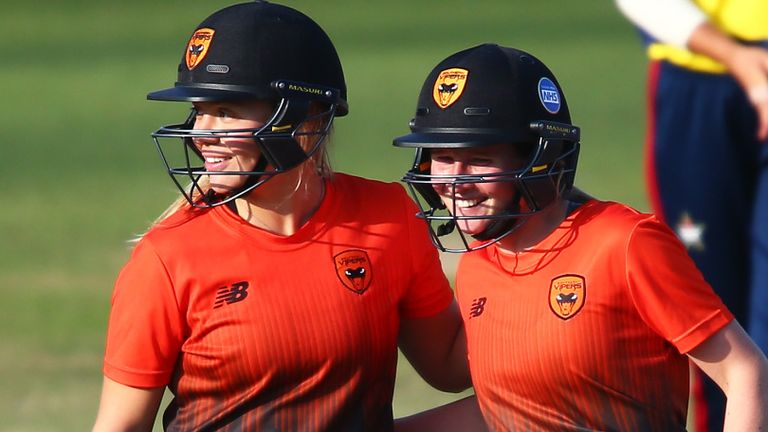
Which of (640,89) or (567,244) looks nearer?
(567,244)

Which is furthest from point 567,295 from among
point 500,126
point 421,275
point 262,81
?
point 262,81

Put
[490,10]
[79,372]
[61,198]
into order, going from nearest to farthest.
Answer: [79,372] → [61,198] → [490,10]

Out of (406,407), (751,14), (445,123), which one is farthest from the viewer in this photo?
(406,407)

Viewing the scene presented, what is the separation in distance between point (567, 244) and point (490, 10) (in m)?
29.4

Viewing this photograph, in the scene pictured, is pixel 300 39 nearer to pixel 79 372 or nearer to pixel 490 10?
pixel 79 372

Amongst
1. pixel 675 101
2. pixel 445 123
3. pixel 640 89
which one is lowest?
pixel 640 89

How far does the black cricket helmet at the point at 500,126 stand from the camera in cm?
380

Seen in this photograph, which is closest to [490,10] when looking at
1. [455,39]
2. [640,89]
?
[455,39]

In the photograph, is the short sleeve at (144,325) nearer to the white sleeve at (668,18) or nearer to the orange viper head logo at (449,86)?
the orange viper head logo at (449,86)

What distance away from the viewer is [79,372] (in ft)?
25.9

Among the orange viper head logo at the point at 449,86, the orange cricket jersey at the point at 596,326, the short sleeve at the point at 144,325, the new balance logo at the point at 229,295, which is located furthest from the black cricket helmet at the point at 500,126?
the short sleeve at the point at 144,325

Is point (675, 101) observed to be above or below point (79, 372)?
above

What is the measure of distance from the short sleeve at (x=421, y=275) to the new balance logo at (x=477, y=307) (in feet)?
0.81

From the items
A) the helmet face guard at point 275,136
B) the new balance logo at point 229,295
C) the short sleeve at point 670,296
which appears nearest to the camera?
the short sleeve at point 670,296
